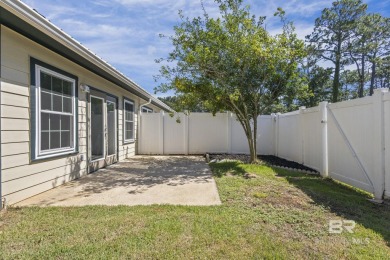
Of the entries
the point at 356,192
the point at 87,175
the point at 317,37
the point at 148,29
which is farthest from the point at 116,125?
the point at 317,37

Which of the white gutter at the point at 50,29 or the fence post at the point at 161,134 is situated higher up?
the white gutter at the point at 50,29

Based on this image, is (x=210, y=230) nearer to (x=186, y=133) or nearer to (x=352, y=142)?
(x=352, y=142)

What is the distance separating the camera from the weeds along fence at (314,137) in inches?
169

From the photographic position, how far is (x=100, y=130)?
748 cm

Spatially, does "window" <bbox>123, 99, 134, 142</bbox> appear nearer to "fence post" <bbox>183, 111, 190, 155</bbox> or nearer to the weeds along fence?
the weeds along fence

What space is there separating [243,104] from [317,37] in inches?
905

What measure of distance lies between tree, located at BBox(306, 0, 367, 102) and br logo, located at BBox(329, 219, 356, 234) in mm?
24048

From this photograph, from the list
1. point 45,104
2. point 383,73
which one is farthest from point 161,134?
point 383,73

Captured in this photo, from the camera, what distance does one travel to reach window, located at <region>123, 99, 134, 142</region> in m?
9.35

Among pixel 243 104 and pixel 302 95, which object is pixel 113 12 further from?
pixel 302 95

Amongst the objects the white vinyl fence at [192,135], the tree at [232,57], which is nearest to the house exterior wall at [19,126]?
the tree at [232,57]

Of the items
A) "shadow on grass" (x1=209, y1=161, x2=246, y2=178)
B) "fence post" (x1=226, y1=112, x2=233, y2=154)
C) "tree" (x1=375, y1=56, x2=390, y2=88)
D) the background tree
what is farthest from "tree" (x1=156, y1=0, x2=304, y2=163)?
"tree" (x1=375, y1=56, x2=390, y2=88)

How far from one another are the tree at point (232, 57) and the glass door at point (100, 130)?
186 cm

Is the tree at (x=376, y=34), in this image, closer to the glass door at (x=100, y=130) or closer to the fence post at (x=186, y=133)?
the fence post at (x=186, y=133)
